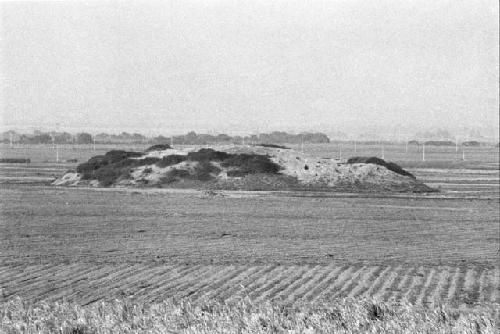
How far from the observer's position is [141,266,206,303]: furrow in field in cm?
1072

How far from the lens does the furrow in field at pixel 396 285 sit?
1110 cm

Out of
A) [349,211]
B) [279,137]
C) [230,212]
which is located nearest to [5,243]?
[230,212]

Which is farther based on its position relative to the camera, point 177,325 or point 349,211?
point 349,211

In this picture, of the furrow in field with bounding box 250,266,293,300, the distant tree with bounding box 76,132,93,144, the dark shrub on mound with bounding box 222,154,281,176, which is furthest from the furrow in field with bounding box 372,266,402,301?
the distant tree with bounding box 76,132,93,144

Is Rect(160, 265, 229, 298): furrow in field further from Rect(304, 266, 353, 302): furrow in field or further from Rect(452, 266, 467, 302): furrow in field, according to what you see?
Rect(452, 266, 467, 302): furrow in field

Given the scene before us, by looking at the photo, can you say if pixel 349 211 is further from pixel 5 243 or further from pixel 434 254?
pixel 5 243

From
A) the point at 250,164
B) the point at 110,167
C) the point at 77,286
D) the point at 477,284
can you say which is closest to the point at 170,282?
the point at 77,286

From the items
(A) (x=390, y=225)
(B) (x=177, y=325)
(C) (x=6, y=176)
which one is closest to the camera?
(B) (x=177, y=325)

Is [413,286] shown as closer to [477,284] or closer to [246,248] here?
[477,284]

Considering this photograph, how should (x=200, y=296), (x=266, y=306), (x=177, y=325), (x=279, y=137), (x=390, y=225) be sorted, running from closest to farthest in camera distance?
1. (x=177, y=325)
2. (x=266, y=306)
3. (x=200, y=296)
4. (x=390, y=225)
5. (x=279, y=137)

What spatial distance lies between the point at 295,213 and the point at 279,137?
79.9m

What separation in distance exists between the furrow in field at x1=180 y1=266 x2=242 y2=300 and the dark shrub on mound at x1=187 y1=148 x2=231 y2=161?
1994cm

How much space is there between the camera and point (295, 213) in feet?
70.4

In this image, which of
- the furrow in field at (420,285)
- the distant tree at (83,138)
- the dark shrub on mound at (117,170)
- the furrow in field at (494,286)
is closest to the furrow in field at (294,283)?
the furrow in field at (420,285)
